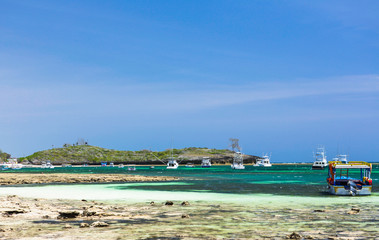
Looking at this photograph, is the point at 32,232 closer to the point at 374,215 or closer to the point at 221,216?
the point at 221,216

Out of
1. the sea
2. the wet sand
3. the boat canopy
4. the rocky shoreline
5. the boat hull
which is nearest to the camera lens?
the wet sand

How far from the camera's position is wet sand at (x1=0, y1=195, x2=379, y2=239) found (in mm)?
21516

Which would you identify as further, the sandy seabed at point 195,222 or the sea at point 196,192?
the sea at point 196,192

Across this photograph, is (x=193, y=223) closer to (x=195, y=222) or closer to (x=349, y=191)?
(x=195, y=222)

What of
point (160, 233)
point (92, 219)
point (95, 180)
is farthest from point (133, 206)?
point (95, 180)

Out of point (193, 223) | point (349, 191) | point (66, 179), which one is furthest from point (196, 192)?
point (66, 179)

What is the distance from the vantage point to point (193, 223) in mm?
25422

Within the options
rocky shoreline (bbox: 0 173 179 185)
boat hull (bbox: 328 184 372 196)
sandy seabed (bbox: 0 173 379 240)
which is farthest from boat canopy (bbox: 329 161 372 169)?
rocky shoreline (bbox: 0 173 179 185)

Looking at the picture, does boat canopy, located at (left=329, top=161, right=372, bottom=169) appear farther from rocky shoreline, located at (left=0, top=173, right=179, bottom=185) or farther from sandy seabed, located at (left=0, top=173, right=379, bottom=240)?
rocky shoreline, located at (left=0, top=173, right=179, bottom=185)

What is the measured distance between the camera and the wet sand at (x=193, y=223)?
2152cm

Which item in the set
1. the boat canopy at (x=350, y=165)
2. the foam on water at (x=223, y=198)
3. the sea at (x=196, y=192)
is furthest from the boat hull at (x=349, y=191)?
the boat canopy at (x=350, y=165)

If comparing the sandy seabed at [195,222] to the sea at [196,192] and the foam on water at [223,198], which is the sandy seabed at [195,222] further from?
the sea at [196,192]

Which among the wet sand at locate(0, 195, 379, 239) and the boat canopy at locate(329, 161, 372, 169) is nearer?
the wet sand at locate(0, 195, 379, 239)

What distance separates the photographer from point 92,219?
26516 mm
